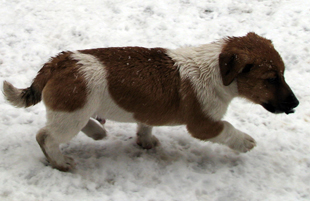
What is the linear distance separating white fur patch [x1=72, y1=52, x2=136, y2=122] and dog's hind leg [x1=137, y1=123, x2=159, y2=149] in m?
0.74

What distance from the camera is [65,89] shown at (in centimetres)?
385

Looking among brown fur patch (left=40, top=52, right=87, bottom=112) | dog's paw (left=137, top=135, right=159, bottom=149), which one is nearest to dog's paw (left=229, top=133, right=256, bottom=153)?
dog's paw (left=137, top=135, right=159, bottom=149)

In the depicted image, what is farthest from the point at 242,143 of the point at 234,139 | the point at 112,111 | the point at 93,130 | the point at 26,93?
the point at 26,93

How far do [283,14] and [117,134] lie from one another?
206 inches

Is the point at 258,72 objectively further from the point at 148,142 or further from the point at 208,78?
the point at 148,142

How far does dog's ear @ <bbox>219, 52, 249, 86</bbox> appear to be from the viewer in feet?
12.9

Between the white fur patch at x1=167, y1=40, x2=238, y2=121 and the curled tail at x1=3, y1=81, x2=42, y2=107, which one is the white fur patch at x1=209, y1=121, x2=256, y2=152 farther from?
the curled tail at x1=3, y1=81, x2=42, y2=107

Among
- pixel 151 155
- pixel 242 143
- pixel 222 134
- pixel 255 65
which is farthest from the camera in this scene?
pixel 151 155

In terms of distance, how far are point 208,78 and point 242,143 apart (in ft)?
3.75

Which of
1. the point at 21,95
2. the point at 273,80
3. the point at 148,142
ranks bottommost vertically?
the point at 148,142

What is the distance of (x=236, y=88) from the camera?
423cm

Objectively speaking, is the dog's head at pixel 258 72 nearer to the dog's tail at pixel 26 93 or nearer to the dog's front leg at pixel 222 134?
the dog's front leg at pixel 222 134

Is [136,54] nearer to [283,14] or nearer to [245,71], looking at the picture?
[245,71]

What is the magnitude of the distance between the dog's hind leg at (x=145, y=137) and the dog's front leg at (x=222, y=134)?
2.35 feet
